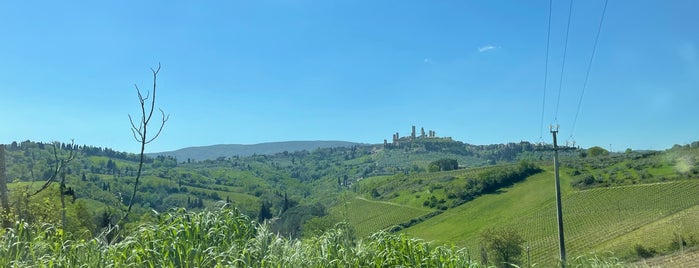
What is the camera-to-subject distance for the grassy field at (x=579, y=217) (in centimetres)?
5828

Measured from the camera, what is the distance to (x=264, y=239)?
469 cm

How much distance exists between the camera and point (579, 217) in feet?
252

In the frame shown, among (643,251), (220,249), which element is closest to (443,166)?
(643,251)

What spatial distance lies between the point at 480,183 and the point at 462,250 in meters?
114

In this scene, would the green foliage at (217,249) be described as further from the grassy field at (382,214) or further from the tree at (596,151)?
the tree at (596,151)

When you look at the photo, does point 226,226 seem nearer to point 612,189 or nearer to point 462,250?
point 462,250

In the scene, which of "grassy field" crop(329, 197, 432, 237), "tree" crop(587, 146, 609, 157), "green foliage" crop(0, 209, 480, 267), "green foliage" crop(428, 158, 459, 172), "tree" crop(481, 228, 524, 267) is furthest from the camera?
"green foliage" crop(428, 158, 459, 172)

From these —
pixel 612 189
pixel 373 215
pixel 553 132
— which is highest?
pixel 553 132

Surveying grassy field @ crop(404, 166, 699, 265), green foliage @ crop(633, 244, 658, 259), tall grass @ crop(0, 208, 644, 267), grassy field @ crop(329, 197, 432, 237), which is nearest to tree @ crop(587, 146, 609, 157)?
grassy field @ crop(404, 166, 699, 265)

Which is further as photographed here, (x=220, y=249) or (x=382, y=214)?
(x=382, y=214)

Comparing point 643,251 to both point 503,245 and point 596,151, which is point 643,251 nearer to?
point 503,245

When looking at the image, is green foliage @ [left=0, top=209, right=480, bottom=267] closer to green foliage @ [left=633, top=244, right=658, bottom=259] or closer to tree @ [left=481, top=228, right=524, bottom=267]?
tree @ [left=481, top=228, right=524, bottom=267]

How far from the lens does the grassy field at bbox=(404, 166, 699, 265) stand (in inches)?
2295

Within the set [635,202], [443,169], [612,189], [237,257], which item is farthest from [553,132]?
[443,169]
